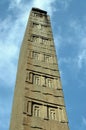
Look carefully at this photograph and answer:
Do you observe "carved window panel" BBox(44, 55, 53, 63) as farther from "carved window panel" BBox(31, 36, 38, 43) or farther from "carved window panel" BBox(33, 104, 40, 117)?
"carved window panel" BBox(33, 104, 40, 117)

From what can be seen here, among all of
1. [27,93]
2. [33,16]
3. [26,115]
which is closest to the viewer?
[26,115]

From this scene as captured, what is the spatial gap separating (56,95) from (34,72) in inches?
51.3

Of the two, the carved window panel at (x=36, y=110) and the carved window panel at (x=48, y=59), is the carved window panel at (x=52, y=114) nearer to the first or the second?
the carved window panel at (x=36, y=110)

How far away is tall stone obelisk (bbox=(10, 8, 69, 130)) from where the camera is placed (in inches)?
330

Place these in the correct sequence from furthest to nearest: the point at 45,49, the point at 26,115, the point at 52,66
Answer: the point at 45,49, the point at 52,66, the point at 26,115

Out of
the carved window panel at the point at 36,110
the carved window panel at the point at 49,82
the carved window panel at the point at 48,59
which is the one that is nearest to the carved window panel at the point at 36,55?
the carved window panel at the point at 48,59

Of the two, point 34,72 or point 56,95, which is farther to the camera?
point 34,72

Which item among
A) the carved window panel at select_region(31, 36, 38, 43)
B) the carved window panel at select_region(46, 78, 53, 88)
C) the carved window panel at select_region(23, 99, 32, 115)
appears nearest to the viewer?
the carved window panel at select_region(23, 99, 32, 115)

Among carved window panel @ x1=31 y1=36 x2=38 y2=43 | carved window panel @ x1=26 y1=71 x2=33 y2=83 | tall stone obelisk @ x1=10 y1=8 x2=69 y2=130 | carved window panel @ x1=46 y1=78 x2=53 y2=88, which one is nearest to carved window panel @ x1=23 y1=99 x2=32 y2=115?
tall stone obelisk @ x1=10 y1=8 x2=69 y2=130

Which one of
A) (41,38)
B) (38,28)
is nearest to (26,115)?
(41,38)

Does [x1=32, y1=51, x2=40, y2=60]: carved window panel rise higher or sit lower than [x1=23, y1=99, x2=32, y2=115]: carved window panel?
higher

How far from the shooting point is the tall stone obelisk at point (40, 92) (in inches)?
330

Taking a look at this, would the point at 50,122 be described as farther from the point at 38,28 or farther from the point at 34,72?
the point at 38,28

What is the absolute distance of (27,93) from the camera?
912 cm
